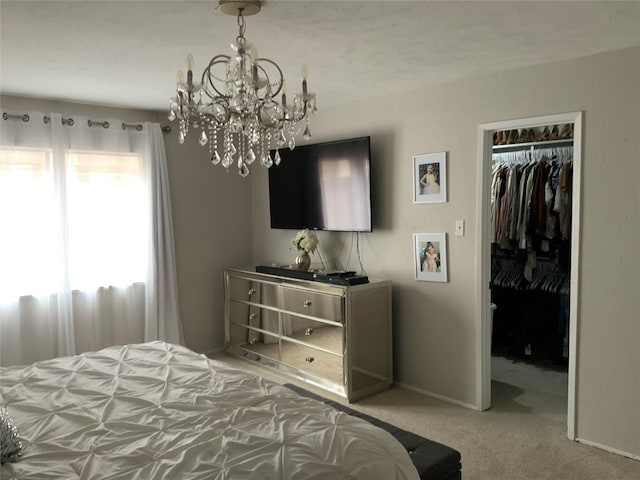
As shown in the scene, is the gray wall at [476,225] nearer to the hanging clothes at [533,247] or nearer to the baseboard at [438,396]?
the baseboard at [438,396]

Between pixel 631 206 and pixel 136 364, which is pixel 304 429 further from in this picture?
pixel 631 206

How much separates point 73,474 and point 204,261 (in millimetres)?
3525

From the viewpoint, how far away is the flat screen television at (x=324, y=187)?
4.16m

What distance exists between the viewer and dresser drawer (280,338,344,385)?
3.99 meters

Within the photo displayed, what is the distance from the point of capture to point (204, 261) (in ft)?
17.0

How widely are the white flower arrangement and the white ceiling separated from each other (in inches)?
53.0

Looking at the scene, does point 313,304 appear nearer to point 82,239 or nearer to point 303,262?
point 303,262

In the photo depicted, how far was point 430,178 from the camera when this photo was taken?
3875 millimetres

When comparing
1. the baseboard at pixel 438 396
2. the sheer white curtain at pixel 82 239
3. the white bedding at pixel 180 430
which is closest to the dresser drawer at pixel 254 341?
the sheer white curtain at pixel 82 239

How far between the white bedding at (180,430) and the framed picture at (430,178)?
2.00 m

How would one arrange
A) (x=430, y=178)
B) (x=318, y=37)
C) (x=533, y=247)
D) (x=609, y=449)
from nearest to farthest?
(x=318, y=37) → (x=609, y=449) → (x=430, y=178) → (x=533, y=247)

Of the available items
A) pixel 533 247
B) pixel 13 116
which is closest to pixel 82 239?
pixel 13 116

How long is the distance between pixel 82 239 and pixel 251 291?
1.54 metres

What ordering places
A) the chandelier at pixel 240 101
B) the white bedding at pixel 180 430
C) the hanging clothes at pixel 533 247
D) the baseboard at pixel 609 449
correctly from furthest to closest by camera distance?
the hanging clothes at pixel 533 247
the baseboard at pixel 609 449
the chandelier at pixel 240 101
the white bedding at pixel 180 430
